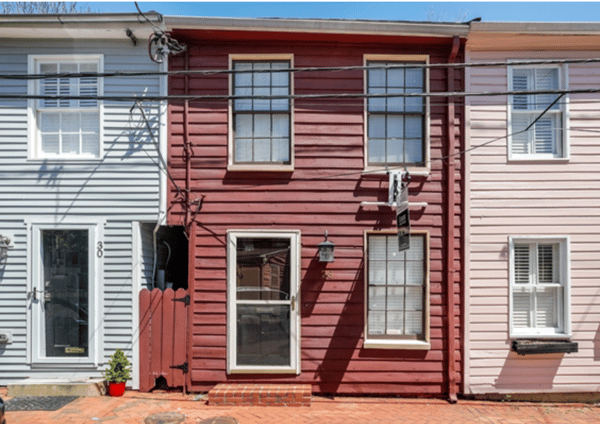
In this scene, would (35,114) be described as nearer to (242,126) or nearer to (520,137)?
(242,126)

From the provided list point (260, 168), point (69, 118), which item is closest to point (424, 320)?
point (260, 168)

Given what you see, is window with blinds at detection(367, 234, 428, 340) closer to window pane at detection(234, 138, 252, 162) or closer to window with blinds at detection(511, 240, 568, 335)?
window with blinds at detection(511, 240, 568, 335)

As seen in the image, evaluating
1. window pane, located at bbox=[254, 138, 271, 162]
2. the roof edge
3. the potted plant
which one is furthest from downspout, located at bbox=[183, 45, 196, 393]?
window pane, located at bbox=[254, 138, 271, 162]

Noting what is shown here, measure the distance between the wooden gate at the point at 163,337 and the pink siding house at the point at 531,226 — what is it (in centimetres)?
436

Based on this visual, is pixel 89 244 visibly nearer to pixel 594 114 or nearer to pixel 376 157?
pixel 376 157

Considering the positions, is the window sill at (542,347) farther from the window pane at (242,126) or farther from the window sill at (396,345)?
the window pane at (242,126)

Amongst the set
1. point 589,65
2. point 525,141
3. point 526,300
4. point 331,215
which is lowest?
point 526,300

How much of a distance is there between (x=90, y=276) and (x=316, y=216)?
3604 mm

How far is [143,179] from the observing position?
23.0 ft

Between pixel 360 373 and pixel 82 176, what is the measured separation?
17.3ft

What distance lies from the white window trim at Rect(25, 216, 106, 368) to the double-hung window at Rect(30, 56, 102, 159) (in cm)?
107

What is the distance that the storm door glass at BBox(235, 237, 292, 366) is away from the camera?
22.8 feet

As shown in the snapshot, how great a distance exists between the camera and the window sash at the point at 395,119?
7164 millimetres

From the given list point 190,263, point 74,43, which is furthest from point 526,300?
point 74,43
